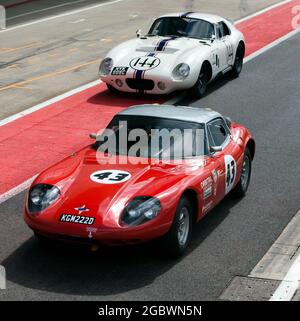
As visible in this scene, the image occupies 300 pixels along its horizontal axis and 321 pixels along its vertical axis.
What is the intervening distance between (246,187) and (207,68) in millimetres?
6282

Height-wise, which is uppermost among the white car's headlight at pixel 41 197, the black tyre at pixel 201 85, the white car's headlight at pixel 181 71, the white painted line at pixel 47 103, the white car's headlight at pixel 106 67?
the white car's headlight at pixel 41 197

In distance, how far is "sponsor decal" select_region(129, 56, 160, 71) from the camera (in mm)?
16125

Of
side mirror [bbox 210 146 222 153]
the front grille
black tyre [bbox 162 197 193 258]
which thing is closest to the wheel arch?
the front grille

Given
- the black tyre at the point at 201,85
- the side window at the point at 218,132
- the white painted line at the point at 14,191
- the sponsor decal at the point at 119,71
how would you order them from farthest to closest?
the black tyre at the point at 201,85 → the sponsor decal at the point at 119,71 → the white painted line at the point at 14,191 → the side window at the point at 218,132

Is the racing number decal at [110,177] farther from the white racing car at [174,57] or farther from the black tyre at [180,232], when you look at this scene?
the white racing car at [174,57]

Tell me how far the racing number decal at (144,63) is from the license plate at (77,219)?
8.03 m

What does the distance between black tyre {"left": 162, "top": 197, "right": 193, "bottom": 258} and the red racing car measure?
0.04 ft

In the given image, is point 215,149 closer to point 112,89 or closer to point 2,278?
point 2,278

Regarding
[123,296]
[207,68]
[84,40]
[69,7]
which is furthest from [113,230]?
[69,7]

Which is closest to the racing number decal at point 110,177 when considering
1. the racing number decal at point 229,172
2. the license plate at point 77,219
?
the license plate at point 77,219

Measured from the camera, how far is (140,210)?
858cm

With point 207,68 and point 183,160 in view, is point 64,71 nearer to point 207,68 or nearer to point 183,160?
point 207,68

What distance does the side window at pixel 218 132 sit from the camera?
10375 millimetres

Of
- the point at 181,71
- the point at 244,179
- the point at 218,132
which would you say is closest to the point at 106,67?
the point at 181,71
